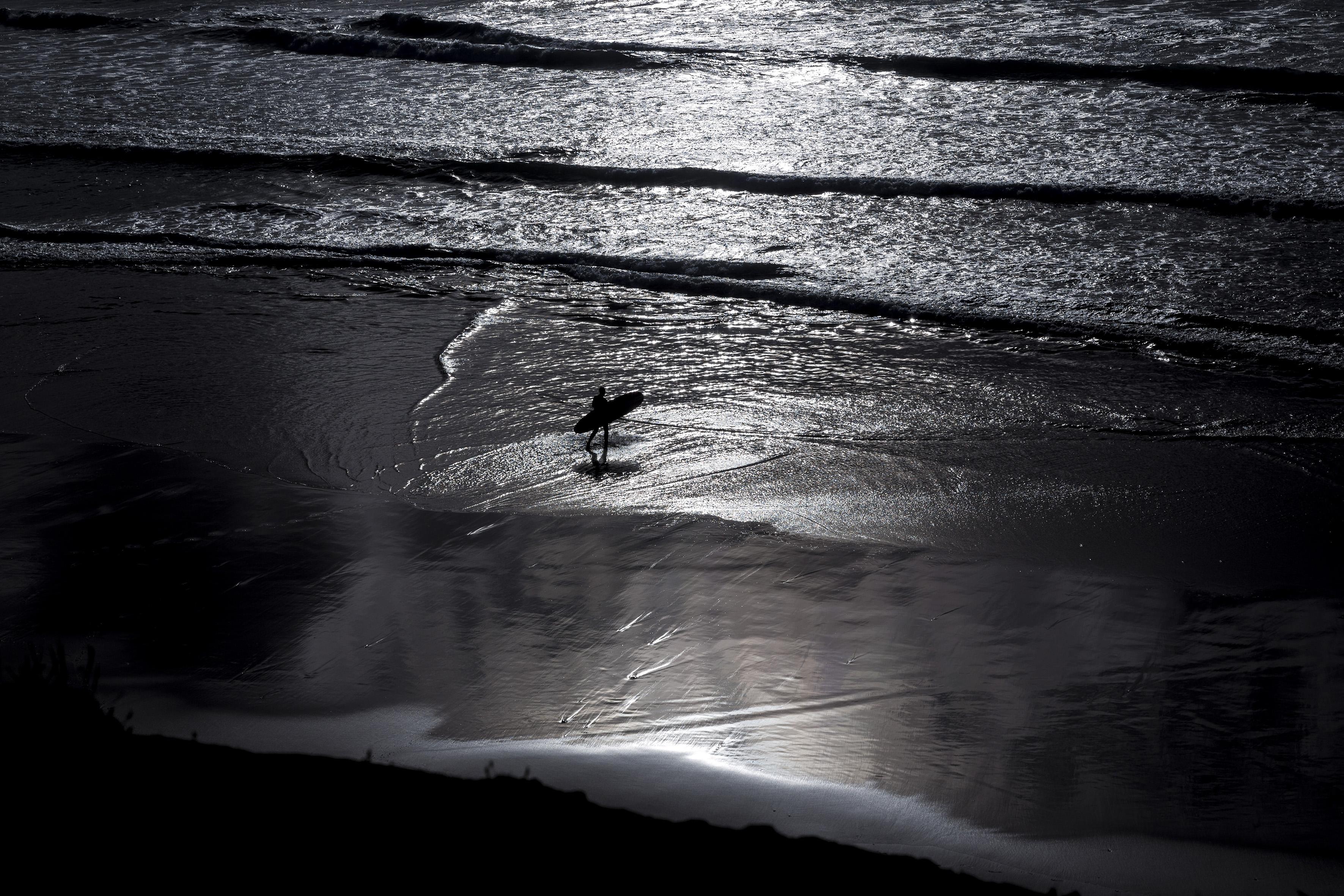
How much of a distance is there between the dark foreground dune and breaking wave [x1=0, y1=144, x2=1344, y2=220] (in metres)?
5.51

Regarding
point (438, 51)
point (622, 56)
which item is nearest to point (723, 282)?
point (622, 56)

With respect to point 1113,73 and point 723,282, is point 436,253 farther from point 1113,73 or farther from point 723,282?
point 1113,73

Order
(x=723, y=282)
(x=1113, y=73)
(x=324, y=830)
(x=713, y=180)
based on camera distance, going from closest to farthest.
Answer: (x=324, y=830) → (x=723, y=282) → (x=713, y=180) → (x=1113, y=73)

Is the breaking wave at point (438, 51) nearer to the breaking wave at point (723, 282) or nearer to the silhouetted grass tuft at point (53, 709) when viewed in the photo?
the breaking wave at point (723, 282)

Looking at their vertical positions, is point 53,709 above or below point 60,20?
below

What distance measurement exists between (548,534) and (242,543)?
3.15 feet

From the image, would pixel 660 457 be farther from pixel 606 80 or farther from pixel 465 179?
pixel 606 80

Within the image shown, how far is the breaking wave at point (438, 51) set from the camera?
1073cm

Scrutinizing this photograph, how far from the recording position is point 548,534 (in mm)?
3545

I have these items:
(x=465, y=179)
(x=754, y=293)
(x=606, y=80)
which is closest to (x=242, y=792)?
(x=754, y=293)

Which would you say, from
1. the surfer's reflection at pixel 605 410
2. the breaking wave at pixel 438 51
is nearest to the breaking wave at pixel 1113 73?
the breaking wave at pixel 438 51

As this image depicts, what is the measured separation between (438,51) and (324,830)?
10640 millimetres

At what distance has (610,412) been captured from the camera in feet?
12.4

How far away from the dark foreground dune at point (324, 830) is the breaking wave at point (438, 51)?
9.16 m
